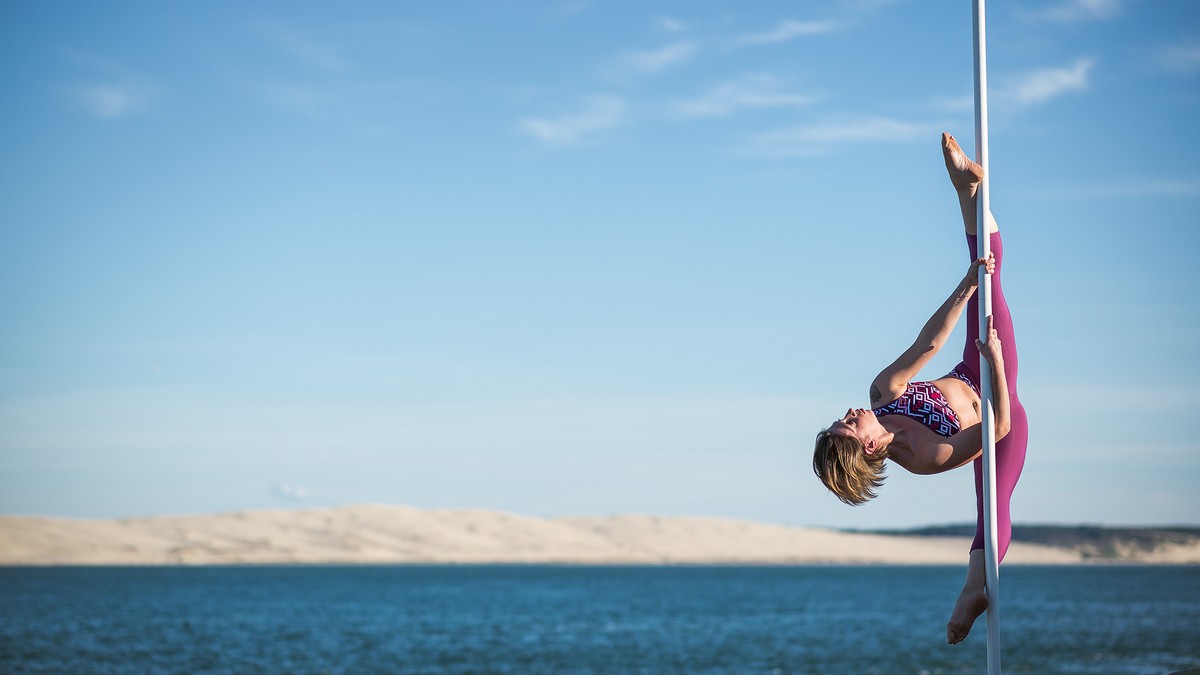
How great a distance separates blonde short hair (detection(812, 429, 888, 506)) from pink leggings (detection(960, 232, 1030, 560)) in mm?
552

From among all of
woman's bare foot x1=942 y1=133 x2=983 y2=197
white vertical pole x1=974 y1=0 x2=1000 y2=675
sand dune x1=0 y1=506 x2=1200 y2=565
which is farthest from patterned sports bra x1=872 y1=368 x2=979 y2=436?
sand dune x1=0 y1=506 x2=1200 y2=565

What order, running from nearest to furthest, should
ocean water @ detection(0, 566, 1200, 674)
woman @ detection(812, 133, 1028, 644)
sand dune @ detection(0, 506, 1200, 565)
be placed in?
1. woman @ detection(812, 133, 1028, 644)
2. ocean water @ detection(0, 566, 1200, 674)
3. sand dune @ detection(0, 506, 1200, 565)

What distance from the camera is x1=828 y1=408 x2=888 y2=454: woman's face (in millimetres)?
5681

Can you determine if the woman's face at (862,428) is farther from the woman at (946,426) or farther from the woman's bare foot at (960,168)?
the woman's bare foot at (960,168)

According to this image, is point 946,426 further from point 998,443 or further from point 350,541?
point 350,541

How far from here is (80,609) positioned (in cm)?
8281

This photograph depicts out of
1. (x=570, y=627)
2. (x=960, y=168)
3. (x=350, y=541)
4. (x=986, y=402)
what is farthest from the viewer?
(x=350, y=541)

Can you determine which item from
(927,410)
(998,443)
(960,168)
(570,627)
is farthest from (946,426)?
(570,627)

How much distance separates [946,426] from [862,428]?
472 mm

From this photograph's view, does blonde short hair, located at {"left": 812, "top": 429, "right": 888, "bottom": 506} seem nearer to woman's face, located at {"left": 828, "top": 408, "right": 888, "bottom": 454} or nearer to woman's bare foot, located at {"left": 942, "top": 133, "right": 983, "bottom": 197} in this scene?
woman's face, located at {"left": 828, "top": 408, "right": 888, "bottom": 454}

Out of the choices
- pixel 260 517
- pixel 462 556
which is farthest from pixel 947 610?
pixel 260 517

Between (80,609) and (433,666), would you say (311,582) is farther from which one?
(433,666)

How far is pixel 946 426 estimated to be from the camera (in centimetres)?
587

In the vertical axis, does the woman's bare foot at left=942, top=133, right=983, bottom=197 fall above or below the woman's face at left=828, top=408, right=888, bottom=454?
above
